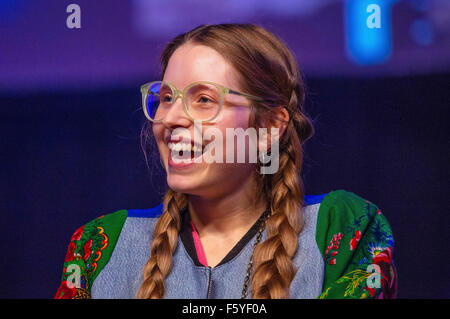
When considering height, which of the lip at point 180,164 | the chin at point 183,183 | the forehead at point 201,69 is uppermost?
the forehead at point 201,69

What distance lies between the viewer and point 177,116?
4.16 feet

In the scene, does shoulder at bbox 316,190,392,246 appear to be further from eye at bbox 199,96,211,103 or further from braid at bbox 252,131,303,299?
eye at bbox 199,96,211,103

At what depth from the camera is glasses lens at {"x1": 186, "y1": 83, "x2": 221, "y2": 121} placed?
1271mm

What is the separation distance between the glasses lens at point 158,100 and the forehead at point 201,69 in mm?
30

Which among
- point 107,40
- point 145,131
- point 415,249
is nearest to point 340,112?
point 415,249

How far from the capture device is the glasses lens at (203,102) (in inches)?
50.1

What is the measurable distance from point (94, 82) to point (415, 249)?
102 centimetres

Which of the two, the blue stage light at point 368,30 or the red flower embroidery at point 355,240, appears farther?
the blue stage light at point 368,30

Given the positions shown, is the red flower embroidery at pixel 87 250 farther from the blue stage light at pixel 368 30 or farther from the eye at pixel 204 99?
the blue stage light at pixel 368 30

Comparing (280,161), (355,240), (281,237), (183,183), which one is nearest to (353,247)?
(355,240)

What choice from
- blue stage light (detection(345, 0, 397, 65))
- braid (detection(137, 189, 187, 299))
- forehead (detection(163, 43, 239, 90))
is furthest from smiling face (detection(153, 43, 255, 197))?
blue stage light (detection(345, 0, 397, 65))

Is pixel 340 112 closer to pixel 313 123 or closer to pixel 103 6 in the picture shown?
pixel 313 123

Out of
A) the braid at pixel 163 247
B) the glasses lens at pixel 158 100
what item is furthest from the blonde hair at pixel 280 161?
the glasses lens at pixel 158 100

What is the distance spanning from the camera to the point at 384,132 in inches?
60.1
